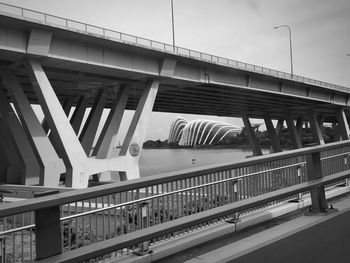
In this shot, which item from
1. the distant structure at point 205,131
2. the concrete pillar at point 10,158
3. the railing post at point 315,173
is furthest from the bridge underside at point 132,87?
the distant structure at point 205,131

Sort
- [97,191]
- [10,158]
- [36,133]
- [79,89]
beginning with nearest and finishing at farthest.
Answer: [97,191], [36,133], [10,158], [79,89]

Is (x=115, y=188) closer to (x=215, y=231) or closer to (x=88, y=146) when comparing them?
(x=215, y=231)

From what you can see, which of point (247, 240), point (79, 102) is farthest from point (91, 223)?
point (79, 102)

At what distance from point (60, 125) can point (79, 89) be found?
11734 mm

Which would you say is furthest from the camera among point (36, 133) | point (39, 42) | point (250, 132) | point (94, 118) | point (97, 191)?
point (250, 132)

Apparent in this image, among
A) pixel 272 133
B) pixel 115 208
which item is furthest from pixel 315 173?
pixel 272 133

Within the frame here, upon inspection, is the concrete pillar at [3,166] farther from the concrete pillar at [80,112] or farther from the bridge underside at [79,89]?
the concrete pillar at [80,112]

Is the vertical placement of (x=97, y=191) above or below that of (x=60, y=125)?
below

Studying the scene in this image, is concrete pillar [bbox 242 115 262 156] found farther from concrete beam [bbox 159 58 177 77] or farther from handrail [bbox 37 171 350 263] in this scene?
Answer: handrail [bbox 37 171 350 263]

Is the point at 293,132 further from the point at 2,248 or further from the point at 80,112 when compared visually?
the point at 2,248

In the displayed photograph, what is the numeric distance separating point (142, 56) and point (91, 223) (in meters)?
26.0

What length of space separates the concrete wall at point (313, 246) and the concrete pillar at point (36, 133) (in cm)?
2475

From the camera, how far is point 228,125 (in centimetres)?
13325

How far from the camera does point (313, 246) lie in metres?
3.97
